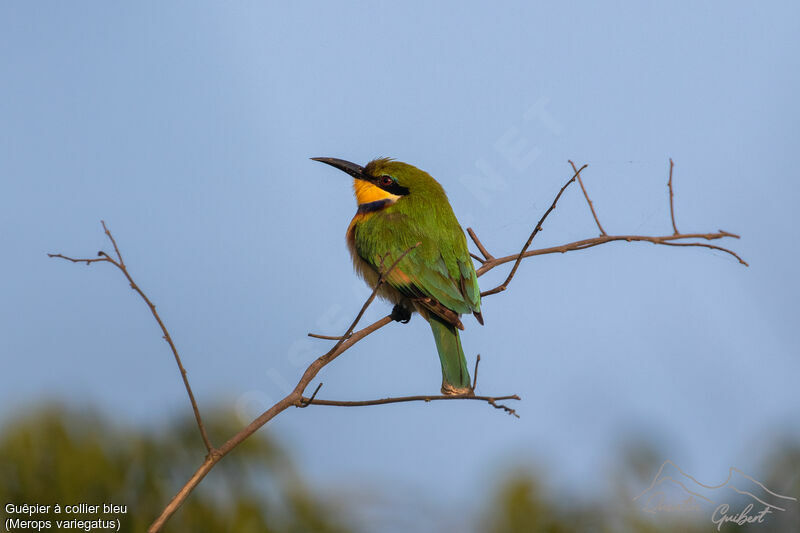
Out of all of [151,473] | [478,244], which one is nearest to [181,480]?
[151,473]

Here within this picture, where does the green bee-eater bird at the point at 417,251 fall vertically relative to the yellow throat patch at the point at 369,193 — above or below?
below

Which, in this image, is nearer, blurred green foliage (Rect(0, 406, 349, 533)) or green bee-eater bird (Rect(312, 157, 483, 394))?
green bee-eater bird (Rect(312, 157, 483, 394))

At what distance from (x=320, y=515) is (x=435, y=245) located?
2.63 m

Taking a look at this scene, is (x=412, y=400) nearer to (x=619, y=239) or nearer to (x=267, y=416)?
(x=267, y=416)

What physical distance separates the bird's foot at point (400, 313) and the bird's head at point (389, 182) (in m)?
0.56

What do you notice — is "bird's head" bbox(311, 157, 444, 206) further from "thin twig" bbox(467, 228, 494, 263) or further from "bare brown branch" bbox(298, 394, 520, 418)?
"bare brown branch" bbox(298, 394, 520, 418)

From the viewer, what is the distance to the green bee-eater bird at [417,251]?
3.52 meters

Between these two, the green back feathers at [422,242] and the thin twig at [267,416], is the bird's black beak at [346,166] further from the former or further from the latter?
the thin twig at [267,416]

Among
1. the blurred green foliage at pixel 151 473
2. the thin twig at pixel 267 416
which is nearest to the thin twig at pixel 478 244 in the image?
the thin twig at pixel 267 416

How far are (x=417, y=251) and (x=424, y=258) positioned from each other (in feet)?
0.15

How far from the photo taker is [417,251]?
3664mm

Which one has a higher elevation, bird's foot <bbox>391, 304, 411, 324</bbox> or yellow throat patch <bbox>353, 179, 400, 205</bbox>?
yellow throat patch <bbox>353, 179, 400, 205</bbox>

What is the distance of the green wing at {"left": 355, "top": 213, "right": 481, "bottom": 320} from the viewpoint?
355 centimetres

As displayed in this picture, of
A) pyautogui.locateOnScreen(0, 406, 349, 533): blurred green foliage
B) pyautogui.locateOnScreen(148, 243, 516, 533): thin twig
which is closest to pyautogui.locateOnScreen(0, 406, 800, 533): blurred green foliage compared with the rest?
pyautogui.locateOnScreen(0, 406, 349, 533): blurred green foliage
